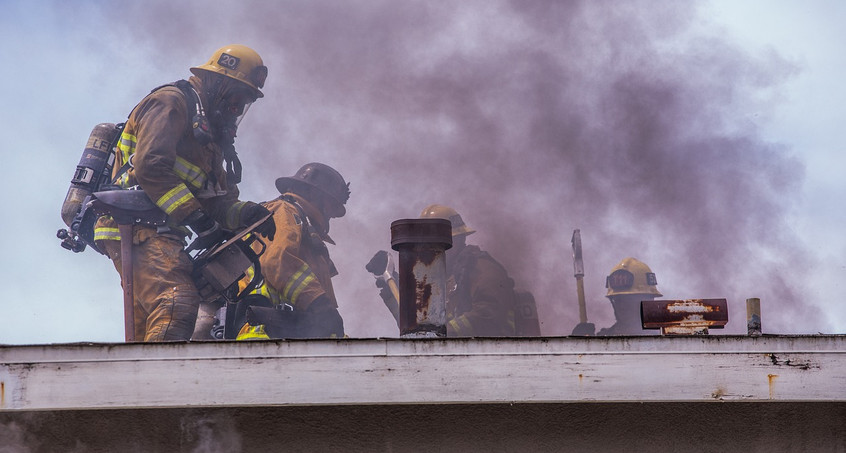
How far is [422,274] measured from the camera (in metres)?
4.62

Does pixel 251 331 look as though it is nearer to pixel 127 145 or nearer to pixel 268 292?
pixel 268 292

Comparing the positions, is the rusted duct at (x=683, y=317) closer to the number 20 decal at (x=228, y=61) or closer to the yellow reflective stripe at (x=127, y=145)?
the yellow reflective stripe at (x=127, y=145)

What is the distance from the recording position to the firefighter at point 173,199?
7809 millimetres

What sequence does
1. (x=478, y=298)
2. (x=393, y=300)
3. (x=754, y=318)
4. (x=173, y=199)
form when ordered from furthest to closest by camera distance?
1. (x=393, y=300)
2. (x=478, y=298)
3. (x=173, y=199)
4. (x=754, y=318)

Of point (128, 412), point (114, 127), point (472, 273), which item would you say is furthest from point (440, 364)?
point (472, 273)

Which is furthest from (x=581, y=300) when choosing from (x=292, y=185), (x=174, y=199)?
(x=174, y=199)

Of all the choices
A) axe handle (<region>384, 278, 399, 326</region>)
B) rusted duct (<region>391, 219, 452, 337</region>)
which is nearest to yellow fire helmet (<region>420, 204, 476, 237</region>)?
axe handle (<region>384, 278, 399, 326</region>)

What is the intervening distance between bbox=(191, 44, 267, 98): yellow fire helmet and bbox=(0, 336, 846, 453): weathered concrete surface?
19.3ft

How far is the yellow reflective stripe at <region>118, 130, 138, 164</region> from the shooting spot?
26.6ft

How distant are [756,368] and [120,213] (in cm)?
577

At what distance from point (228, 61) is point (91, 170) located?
5.28 feet

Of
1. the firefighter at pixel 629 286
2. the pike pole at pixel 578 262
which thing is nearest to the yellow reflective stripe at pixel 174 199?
the pike pole at pixel 578 262

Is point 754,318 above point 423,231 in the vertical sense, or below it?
below

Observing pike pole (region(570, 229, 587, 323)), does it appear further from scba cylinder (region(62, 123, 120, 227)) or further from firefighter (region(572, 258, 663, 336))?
scba cylinder (region(62, 123, 120, 227))
